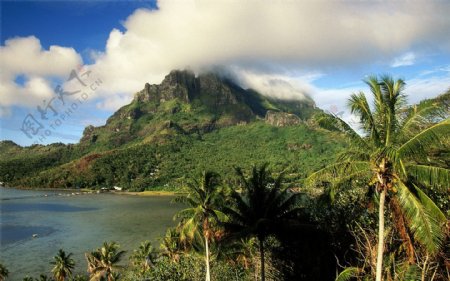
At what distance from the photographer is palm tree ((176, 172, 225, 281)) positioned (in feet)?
99.7

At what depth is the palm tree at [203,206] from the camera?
3038 cm

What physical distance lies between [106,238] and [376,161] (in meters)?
73.0

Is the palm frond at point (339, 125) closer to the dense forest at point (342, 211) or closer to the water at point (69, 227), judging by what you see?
the dense forest at point (342, 211)

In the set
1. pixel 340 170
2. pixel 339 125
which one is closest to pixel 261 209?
pixel 340 170

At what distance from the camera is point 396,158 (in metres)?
12.3

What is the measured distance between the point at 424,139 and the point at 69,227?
300 ft

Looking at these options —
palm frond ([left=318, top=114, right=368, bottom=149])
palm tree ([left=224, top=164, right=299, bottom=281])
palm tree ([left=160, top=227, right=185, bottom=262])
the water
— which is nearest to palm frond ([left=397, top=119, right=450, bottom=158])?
palm frond ([left=318, top=114, right=368, bottom=149])

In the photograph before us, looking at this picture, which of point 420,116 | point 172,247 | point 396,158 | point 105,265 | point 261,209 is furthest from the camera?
point 172,247

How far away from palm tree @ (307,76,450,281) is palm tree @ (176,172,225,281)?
16.5 meters

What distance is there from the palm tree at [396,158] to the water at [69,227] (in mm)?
50132

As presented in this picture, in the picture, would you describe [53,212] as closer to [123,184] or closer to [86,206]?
[86,206]

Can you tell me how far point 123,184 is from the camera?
186 meters

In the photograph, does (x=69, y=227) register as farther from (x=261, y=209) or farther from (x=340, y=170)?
(x=340, y=170)

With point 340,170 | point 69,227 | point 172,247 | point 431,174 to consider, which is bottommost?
point 69,227
